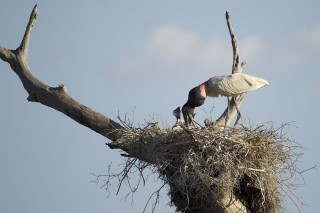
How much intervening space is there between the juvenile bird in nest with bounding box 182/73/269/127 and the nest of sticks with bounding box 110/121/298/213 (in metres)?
1.03

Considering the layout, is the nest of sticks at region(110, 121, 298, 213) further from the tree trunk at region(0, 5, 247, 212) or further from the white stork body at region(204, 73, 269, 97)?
the white stork body at region(204, 73, 269, 97)

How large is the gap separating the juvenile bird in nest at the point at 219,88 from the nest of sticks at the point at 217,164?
1.03 m

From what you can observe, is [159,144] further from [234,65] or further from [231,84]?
[234,65]

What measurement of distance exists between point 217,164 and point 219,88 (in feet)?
5.70

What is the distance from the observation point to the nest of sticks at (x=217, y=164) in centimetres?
759

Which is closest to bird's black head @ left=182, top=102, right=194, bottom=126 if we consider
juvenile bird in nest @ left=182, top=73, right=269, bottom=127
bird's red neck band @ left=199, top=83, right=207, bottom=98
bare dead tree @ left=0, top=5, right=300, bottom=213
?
juvenile bird in nest @ left=182, top=73, right=269, bottom=127

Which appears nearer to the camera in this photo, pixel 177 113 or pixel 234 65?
pixel 177 113

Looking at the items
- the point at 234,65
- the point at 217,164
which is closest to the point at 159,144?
the point at 217,164

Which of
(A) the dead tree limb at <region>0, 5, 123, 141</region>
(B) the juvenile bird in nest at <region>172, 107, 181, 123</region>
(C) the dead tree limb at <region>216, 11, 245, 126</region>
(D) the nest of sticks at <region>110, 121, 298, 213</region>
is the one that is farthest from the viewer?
(C) the dead tree limb at <region>216, 11, 245, 126</region>

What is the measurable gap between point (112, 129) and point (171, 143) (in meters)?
0.97

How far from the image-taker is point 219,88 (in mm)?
9117

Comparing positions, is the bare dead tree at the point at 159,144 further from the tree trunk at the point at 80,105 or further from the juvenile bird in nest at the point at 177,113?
the juvenile bird in nest at the point at 177,113

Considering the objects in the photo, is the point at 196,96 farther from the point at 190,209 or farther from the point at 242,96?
the point at 190,209

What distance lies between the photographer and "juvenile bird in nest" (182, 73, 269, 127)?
29.9 ft
